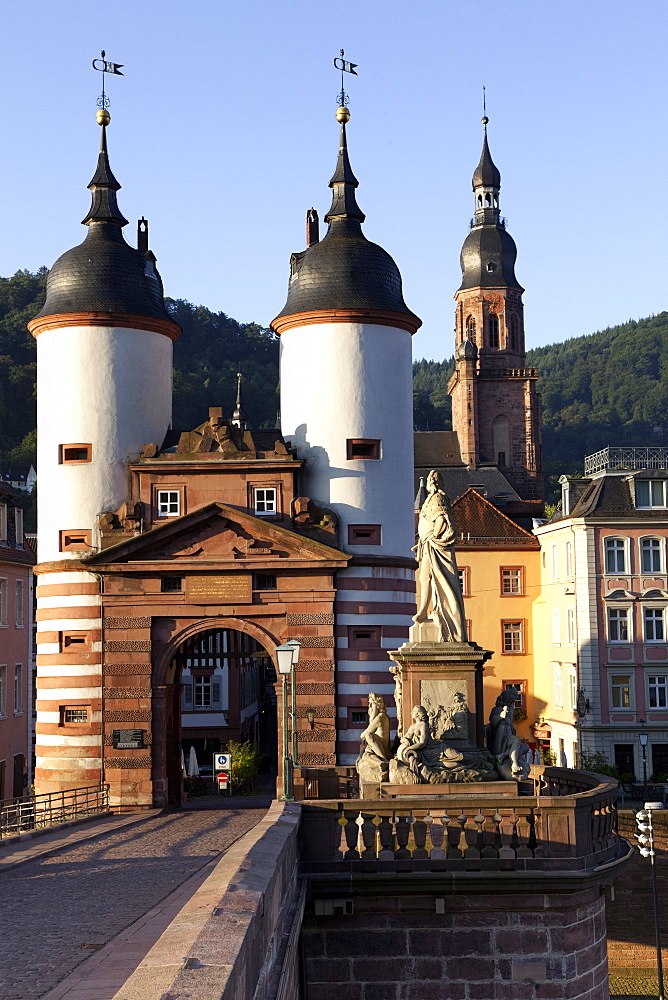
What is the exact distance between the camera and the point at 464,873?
52.5 ft

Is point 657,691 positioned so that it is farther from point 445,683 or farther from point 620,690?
point 445,683

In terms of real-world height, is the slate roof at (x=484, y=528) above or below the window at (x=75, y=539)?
above

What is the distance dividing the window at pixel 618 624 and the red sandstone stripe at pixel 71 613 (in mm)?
27294

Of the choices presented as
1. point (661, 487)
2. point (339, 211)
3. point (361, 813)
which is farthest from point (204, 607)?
point (661, 487)

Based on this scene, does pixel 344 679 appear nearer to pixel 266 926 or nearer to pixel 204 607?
pixel 204 607

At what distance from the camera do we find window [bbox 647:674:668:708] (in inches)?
2189

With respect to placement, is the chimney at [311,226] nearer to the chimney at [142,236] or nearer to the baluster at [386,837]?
the chimney at [142,236]

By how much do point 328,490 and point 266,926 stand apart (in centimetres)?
2813

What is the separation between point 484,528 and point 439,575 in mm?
43796

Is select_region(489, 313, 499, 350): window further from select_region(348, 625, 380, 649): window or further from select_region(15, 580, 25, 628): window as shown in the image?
select_region(348, 625, 380, 649): window

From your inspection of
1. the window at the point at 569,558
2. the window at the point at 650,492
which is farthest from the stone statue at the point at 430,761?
the window at the point at 650,492

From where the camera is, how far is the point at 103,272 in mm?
38594

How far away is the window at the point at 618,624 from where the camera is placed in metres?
56.4

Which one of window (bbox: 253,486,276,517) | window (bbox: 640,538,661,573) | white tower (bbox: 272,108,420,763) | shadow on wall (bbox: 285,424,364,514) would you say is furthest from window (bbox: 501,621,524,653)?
window (bbox: 253,486,276,517)
